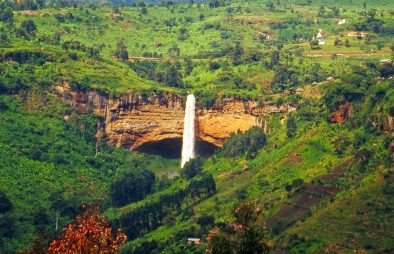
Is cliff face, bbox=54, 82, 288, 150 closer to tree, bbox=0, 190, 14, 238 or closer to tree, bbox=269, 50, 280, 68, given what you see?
tree, bbox=269, 50, 280, 68

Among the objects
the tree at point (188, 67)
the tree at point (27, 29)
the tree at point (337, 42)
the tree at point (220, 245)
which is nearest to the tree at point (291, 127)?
the tree at point (188, 67)

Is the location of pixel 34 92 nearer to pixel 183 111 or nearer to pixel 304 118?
pixel 183 111

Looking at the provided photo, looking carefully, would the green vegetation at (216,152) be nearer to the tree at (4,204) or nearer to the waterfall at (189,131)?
the tree at (4,204)

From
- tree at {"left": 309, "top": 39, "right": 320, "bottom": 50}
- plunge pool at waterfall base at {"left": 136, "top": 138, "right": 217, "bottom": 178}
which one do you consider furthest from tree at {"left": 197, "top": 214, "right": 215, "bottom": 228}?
tree at {"left": 309, "top": 39, "right": 320, "bottom": 50}

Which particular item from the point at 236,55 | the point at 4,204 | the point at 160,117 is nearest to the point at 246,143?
the point at 160,117

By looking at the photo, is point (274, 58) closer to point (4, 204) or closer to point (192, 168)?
point (192, 168)

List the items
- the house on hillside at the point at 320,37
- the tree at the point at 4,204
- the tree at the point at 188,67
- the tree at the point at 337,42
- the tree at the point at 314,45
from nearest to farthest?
the tree at the point at 4,204 < the tree at the point at 188,67 < the tree at the point at 314,45 < the tree at the point at 337,42 < the house on hillside at the point at 320,37
